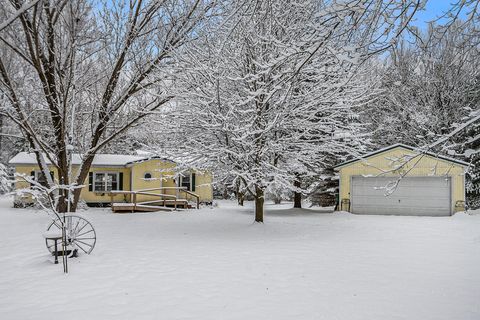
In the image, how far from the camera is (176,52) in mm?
11820

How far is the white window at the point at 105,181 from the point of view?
22469mm

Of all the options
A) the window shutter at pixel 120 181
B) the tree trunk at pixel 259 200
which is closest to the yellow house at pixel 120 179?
the window shutter at pixel 120 181

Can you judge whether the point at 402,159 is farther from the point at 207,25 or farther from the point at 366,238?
the point at 207,25

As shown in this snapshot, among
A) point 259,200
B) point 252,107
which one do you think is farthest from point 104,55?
point 259,200

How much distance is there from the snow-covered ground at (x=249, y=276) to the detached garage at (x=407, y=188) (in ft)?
16.7

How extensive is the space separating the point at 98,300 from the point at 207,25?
904 cm

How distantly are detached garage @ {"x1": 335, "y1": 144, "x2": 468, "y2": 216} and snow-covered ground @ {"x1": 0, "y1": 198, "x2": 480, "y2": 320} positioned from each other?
5077 millimetres

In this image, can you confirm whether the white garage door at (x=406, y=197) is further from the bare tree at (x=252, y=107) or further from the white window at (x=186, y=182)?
the white window at (x=186, y=182)

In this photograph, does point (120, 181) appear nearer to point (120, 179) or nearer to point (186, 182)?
point (120, 179)

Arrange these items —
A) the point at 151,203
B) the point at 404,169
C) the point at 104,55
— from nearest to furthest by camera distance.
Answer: the point at 104,55 → the point at 404,169 → the point at 151,203

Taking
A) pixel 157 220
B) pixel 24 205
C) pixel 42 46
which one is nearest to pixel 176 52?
pixel 42 46

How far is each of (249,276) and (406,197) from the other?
524 inches

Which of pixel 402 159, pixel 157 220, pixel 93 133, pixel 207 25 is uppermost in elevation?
pixel 207 25

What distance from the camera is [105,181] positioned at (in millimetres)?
22672
